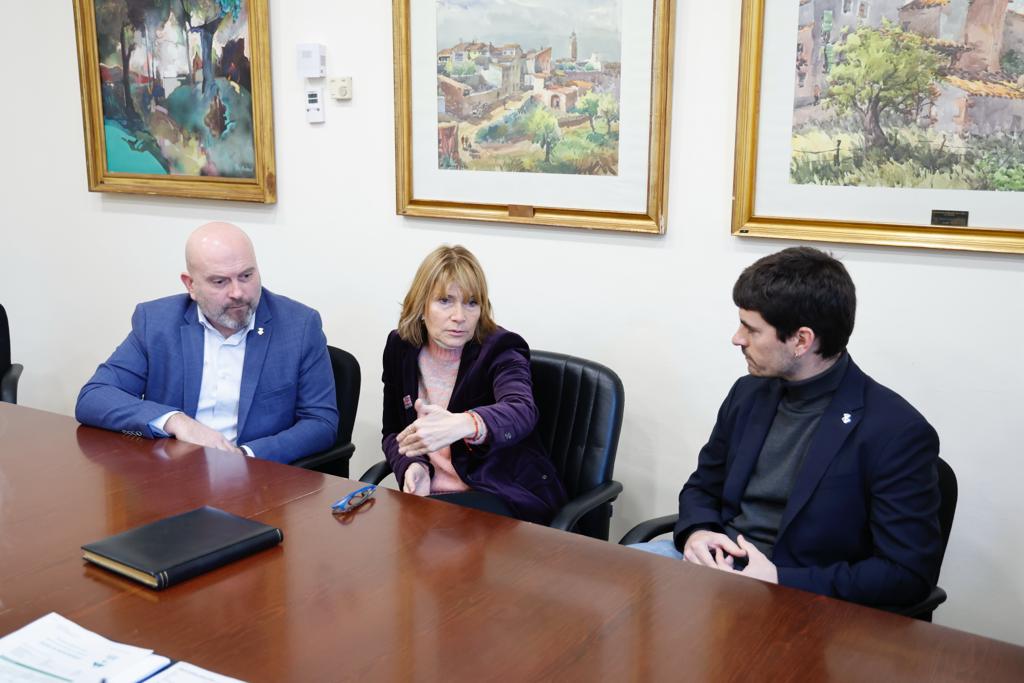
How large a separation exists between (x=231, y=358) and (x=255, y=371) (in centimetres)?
11

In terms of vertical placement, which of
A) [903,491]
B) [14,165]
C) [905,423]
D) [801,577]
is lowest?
[801,577]

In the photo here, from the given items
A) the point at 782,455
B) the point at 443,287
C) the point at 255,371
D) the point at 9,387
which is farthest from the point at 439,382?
the point at 9,387

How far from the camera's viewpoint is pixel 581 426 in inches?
105

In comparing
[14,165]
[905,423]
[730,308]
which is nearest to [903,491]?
[905,423]

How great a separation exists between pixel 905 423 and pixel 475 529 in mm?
883

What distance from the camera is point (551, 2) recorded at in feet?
10.2

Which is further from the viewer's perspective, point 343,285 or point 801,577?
point 343,285

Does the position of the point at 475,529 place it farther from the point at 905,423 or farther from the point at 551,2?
the point at 551,2

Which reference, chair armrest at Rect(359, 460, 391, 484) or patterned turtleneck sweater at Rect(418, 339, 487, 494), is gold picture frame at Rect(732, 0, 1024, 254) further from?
chair armrest at Rect(359, 460, 391, 484)

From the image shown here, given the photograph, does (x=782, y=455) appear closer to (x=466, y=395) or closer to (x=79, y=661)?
(x=466, y=395)

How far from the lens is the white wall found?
2.62 metres

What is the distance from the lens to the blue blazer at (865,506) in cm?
191

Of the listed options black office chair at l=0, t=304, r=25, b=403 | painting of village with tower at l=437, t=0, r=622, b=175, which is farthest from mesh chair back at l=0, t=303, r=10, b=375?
painting of village with tower at l=437, t=0, r=622, b=175

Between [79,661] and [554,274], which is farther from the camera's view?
[554,274]
